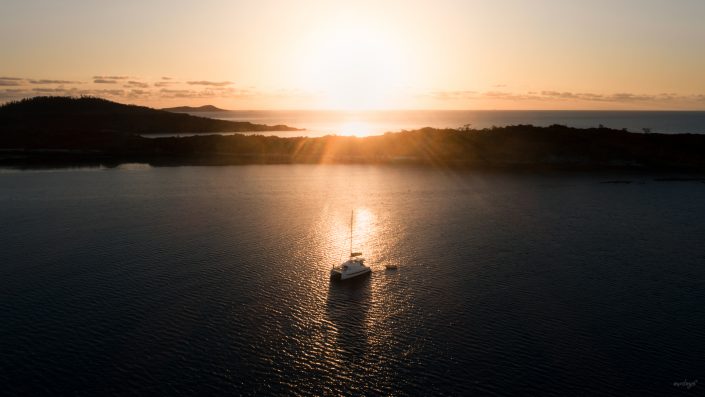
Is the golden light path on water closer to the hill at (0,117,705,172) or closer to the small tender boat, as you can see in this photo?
the small tender boat

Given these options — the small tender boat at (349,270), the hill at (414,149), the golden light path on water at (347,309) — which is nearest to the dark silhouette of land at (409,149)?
the hill at (414,149)

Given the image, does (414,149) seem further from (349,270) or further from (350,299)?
(350,299)

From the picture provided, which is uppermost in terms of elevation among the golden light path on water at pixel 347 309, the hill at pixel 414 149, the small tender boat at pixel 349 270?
the hill at pixel 414 149

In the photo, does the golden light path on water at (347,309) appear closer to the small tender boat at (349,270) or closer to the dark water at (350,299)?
the dark water at (350,299)

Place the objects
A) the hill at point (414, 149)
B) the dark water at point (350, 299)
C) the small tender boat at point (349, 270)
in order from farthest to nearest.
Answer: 1. the hill at point (414, 149)
2. the small tender boat at point (349, 270)
3. the dark water at point (350, 299)

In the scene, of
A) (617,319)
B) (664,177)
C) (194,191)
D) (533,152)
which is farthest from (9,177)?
(664,177)

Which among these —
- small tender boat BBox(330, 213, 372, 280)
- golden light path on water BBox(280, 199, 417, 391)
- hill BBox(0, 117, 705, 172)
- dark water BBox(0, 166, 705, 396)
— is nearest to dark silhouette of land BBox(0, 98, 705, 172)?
hill BBox(0, 117, 705, 172)

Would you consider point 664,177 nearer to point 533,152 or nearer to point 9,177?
point 533,152
